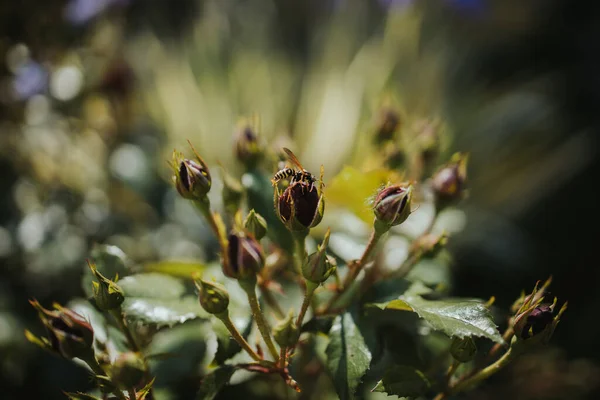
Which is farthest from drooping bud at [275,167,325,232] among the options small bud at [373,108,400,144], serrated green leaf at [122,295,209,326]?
small bud at [373,108,400,144]

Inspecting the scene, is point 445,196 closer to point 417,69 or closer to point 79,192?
point 79,192

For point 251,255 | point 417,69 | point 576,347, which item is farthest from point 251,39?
point 251,255

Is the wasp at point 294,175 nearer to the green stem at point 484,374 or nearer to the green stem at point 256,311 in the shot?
the green stem at point 256,311

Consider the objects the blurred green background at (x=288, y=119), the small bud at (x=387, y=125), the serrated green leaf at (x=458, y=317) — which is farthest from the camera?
the blurred green background at (x=288, y=119)

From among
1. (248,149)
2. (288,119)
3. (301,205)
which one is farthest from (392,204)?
(288,119)

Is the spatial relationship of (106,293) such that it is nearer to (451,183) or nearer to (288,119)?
(451,183)

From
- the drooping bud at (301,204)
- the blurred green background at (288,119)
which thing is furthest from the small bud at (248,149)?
the drooping bud at (301,204)
